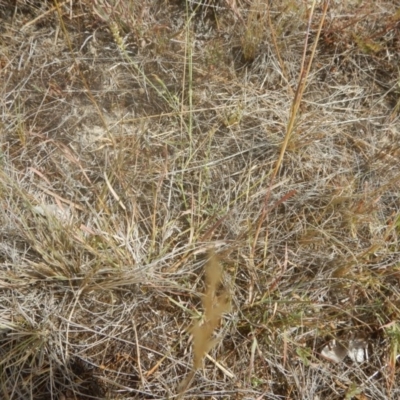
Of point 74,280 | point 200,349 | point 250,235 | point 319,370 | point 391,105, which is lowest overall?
point 319,370

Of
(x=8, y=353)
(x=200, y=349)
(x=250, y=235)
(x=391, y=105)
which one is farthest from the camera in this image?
(x=391, y=105)

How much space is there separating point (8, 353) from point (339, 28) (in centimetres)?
136

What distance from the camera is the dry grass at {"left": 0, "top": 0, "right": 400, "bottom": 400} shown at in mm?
1225

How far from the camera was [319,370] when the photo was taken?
126 centimetres

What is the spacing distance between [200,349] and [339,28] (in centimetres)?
129

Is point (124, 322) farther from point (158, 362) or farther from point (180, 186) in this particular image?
point (180, 186)

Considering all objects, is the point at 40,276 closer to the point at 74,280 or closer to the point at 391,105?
the point at 74,280

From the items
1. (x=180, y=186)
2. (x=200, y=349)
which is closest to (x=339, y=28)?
(x=180, y=186)

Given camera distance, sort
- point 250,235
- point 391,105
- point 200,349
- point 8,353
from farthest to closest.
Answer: point 391,105 → point 250,235 → point 8,353 → point 200,349

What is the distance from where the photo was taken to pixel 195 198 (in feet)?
4.50

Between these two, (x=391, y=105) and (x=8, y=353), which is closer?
(x=8, y=353)

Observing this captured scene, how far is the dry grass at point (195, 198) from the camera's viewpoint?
4.02ft

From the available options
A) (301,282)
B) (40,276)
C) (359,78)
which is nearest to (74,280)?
(40,276)

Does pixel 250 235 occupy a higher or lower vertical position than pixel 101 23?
lower
